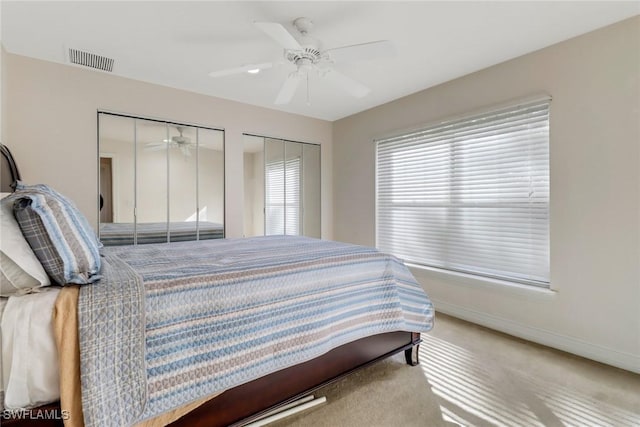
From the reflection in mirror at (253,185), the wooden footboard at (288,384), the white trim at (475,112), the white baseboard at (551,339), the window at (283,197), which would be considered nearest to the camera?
the wooden footboard at (288,384)

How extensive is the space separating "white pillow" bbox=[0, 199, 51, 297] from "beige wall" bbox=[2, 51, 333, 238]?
2.11 metres

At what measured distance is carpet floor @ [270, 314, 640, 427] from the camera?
1601mm

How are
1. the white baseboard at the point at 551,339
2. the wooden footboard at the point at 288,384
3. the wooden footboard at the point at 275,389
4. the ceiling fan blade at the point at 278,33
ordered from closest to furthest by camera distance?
the wooden footboard at the point at 275,389 < the wooden footboard at the point at 288,384 < the ceiling fan blade at the point at 278,33 < the white baseboard at the point at 551,339

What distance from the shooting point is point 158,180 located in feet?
10.8

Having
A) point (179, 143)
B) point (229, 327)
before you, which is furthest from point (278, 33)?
point (179, 143)

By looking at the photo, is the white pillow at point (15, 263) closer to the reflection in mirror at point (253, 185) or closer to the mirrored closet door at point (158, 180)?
the mirrored closet door at point (158, 180)

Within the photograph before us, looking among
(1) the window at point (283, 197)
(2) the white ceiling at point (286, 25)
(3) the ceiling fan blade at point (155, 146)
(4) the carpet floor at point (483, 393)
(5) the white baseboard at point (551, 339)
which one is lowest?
(4) the carpet floor at point (483, 393)

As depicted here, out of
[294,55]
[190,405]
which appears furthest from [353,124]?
[190,405]

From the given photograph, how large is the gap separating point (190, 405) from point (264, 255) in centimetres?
94

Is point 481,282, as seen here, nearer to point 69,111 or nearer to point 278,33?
point 278,33

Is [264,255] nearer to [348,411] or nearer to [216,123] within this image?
[348,411]

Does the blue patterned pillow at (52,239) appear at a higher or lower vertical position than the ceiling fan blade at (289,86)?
lower

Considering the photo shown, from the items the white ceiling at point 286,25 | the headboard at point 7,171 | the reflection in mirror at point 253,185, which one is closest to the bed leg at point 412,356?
the white ceiling at point 286,25

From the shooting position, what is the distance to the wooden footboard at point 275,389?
102cm
